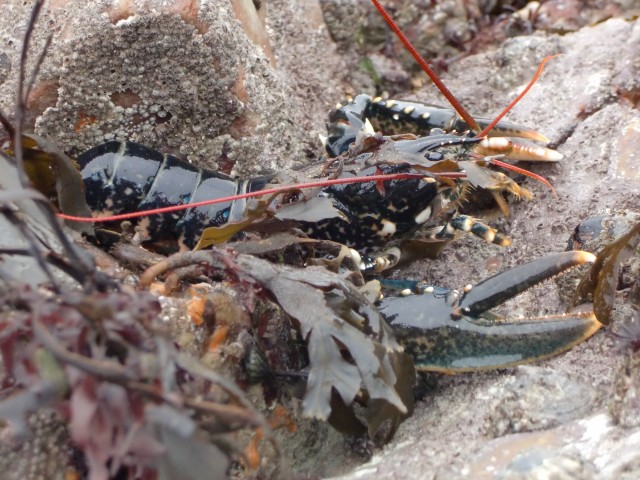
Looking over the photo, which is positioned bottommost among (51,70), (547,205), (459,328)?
(547,205)

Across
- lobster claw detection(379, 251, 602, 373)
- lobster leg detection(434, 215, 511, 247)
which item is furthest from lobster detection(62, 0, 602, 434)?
lobster claw detection(379, 251, 602, 373)

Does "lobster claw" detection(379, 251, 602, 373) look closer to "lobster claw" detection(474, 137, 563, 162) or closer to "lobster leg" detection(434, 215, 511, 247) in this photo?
"lobster leg" detection(434, 215, 511, 247)

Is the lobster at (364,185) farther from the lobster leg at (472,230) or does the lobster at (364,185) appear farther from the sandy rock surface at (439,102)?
Result: the sandy rock surface at (439,102)

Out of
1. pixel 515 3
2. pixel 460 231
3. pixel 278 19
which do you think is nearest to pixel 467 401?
pixel 460 231

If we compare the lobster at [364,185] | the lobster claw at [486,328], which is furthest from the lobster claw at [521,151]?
the lobster claw at [486,328]

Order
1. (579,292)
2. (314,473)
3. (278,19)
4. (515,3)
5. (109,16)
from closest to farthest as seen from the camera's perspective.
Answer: (314,473) → (579,292) → (109,16) → (278,19) → (515,3)

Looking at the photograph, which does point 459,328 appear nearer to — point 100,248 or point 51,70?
point 100,248
